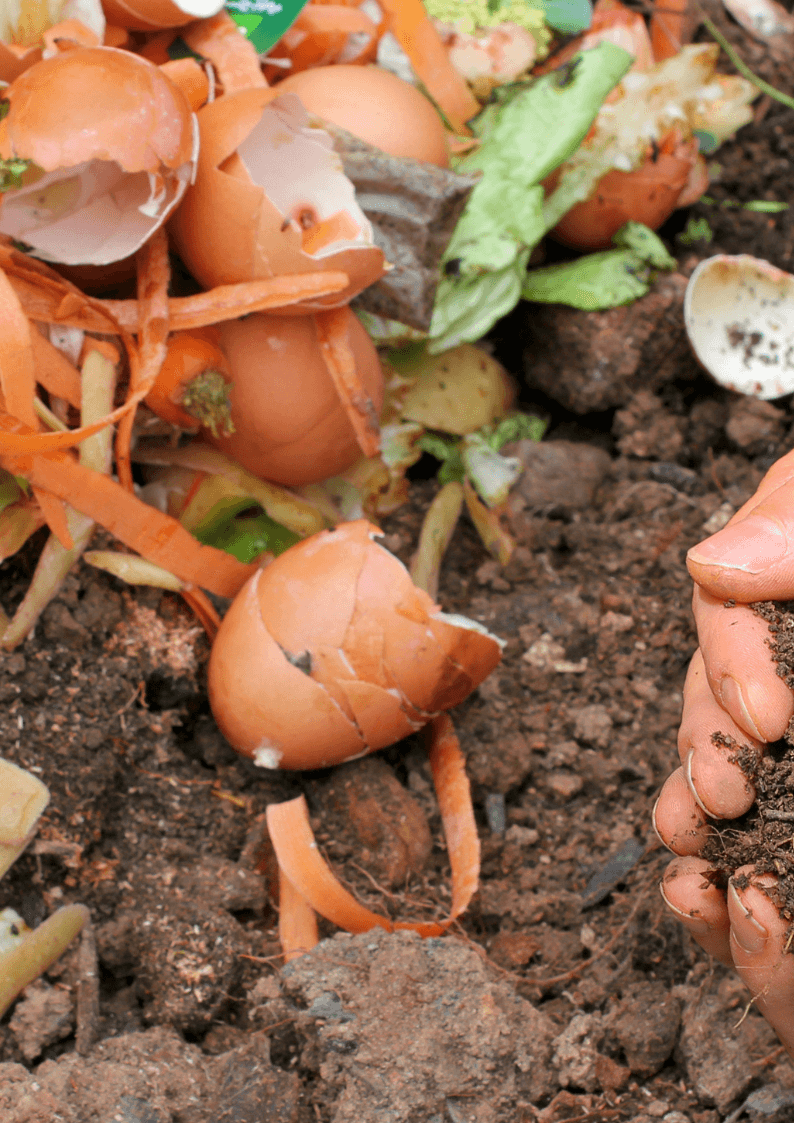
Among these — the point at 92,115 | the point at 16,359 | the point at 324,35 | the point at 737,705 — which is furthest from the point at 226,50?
the point at 737,705

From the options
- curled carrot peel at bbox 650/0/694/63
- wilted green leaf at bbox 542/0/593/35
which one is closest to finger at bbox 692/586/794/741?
wilted green leaf at bbox 542/0/593/35

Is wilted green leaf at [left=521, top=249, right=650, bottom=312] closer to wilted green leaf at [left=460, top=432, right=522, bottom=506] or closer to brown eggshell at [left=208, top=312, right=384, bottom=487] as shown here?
wilted green leaf at [left=460, top=432, right=522, bottom=506]

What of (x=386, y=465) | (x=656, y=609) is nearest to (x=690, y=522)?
(x=656, y=609)

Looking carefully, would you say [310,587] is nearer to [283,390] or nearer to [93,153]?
[283,390]

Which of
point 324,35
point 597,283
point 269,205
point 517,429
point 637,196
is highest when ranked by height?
point 324,35

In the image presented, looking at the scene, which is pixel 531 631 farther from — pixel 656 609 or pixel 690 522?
pixel 690 522

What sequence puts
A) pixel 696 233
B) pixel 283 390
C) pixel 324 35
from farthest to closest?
pixel 696 233 < pixel 324 35 < pixel 283 390

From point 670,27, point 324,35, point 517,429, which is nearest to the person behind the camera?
point 324,35

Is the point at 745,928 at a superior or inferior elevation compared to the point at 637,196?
inferior

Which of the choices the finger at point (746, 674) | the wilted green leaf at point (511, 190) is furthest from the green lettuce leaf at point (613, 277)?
the finger at point (746, 674)
